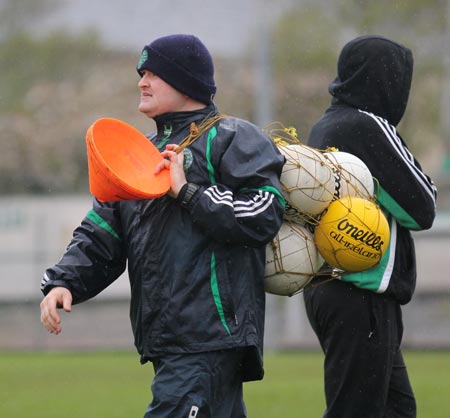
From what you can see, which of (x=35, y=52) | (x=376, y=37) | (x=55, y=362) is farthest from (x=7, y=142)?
(x=376, y=37)

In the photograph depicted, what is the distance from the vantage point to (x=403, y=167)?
5.89 m

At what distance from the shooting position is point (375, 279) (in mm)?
5867

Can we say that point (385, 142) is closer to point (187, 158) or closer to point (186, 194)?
point (187, 158)

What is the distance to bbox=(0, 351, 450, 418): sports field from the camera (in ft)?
33.7

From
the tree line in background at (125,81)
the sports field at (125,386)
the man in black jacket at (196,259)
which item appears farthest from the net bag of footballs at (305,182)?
the tree line in background at (125,81)

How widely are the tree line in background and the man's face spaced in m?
20.1

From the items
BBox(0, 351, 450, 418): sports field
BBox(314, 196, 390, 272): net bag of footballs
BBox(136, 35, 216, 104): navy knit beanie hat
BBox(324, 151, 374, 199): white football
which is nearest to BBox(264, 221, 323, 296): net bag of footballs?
BBox(314, 196, 390, 272): net bag of footballs

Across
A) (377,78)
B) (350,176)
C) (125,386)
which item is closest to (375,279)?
(350,176)

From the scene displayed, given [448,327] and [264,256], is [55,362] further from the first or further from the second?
[264,256]

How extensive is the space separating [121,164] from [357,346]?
5.31 feet

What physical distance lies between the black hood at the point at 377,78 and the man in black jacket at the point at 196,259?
1.11 m

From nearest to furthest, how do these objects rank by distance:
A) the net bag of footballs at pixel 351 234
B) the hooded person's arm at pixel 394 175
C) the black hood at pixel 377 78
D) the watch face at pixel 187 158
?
the watch face at pixel 187 158 → the net bag of footballs at pixel 351 234 → the hooded person's arm at pixel 394 175 → the black hood at pixel 377 78

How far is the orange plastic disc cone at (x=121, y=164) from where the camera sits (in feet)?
16.1

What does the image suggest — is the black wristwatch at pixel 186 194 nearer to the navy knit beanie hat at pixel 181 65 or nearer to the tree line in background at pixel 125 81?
the navy knit beanie hat at pixel 181 65
